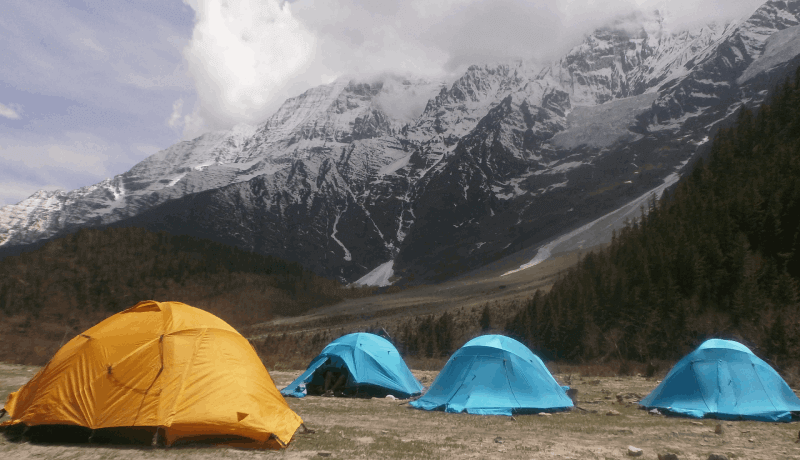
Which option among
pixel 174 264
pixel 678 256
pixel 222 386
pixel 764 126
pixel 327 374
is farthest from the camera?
pixel 174 264

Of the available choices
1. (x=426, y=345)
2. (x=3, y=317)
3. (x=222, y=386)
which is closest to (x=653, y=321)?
(x=426, y=345)

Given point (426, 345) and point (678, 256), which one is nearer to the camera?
point (678, 256)

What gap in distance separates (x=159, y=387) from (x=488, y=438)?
7178mm

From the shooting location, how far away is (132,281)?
101562 mm

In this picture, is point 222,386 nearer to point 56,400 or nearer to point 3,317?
point 56,400

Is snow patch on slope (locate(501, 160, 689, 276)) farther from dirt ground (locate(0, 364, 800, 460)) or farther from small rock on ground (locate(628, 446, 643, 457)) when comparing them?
small rock on ground (locate(628, 446, 643, 457))

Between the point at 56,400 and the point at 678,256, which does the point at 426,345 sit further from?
the point at 56,400

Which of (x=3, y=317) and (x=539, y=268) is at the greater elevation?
(x=539, y=268)

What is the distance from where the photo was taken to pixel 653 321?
46156mm

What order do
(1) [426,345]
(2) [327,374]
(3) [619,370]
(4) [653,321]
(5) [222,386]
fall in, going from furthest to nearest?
(1) [426,345]
(4) [653,321]
(3) [619,370]
(2) [327,374]
(5) [222,386]

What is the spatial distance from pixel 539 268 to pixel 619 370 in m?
113

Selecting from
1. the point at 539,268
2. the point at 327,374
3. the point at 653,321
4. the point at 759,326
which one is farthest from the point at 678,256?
the point at 539,268

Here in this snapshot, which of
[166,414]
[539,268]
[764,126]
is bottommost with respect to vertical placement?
[166,414]

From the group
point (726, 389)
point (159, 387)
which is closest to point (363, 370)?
point (159, 387)
